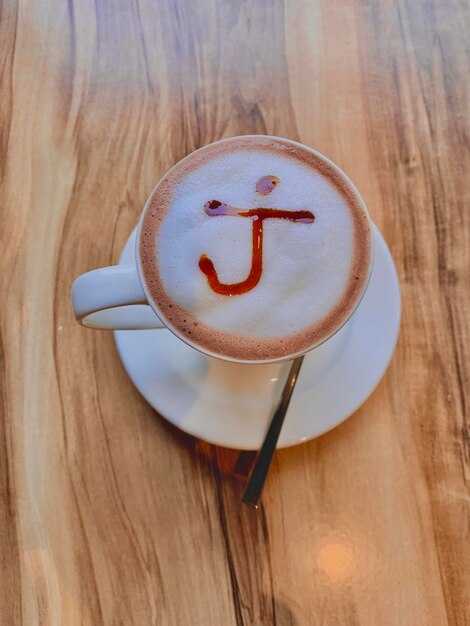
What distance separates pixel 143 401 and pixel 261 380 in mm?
181

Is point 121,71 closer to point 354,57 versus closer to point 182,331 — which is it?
point 354,57

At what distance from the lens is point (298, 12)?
1004 mm

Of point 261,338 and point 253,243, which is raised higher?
point 253,243

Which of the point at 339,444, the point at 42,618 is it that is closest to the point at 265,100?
the point at 339,444

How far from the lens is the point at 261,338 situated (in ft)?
2.11

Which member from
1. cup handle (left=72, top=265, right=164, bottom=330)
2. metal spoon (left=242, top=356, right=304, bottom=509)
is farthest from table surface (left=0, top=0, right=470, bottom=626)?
cup handle (left=72, top=265, right=164, bottom=330)

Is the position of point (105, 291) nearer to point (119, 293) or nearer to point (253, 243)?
point (119, 293)

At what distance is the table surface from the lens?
2.53ft

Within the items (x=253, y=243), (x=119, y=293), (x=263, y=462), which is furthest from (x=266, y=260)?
(x=263, y=462)

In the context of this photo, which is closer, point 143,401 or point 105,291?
point 105,291

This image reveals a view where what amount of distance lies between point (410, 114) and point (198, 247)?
52 cm

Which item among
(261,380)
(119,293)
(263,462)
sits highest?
(119,293)

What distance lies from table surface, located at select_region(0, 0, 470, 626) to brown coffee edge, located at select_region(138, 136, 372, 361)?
0.23m

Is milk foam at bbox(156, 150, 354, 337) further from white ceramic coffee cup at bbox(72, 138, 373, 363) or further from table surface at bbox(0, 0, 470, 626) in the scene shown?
table surface at bbox(0, 0, 470, 626)
